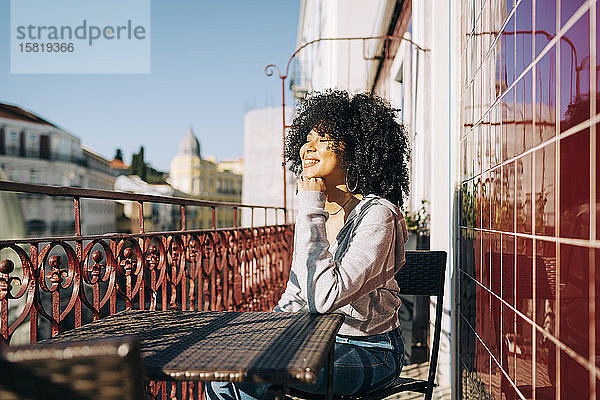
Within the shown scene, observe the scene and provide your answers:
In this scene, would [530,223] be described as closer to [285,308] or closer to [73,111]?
[285,308]

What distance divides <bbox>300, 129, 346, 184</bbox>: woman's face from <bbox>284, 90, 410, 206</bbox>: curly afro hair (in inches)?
0.9

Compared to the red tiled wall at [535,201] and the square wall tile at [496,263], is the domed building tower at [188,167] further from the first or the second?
the square wall tile at [496,263]

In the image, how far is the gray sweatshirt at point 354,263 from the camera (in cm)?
153

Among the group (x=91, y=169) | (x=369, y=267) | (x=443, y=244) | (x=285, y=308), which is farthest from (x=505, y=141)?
(x=91, y=169)

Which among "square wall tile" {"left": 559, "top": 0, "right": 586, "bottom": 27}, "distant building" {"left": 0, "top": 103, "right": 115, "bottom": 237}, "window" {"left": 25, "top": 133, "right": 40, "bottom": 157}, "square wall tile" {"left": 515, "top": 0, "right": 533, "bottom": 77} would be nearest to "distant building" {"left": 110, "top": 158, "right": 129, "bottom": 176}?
"distant building" {"left": 0, "top": 103, "right": 115, "bottom": 237}

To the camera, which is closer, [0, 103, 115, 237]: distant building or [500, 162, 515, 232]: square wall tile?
[500, 162, 515, 232]: square wall tile

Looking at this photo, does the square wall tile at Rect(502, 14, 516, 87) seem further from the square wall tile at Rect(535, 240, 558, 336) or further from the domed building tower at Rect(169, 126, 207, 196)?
the domed building tower at Rect(169, 126, 207, 196)

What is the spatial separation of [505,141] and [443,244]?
1.41m

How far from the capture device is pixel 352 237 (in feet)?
5.94

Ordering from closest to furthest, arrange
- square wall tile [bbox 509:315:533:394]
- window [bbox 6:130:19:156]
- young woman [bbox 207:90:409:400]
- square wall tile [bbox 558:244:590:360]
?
square wall tile [bbox 558:244:590:360] → square wall tile [bbox 509:315:533:394] → young woman [bbox 207:90:409:400] → window [bbox 6:130:19:156]

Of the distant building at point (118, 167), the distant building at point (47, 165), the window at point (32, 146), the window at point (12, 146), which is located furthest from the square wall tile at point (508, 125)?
the distant building at point (118, 167)

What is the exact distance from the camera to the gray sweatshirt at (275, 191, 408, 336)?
153cm

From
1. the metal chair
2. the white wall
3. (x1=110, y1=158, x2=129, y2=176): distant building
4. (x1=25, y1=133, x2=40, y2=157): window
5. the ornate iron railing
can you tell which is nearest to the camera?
the ornate iron railing

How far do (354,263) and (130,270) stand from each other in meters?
0.82
